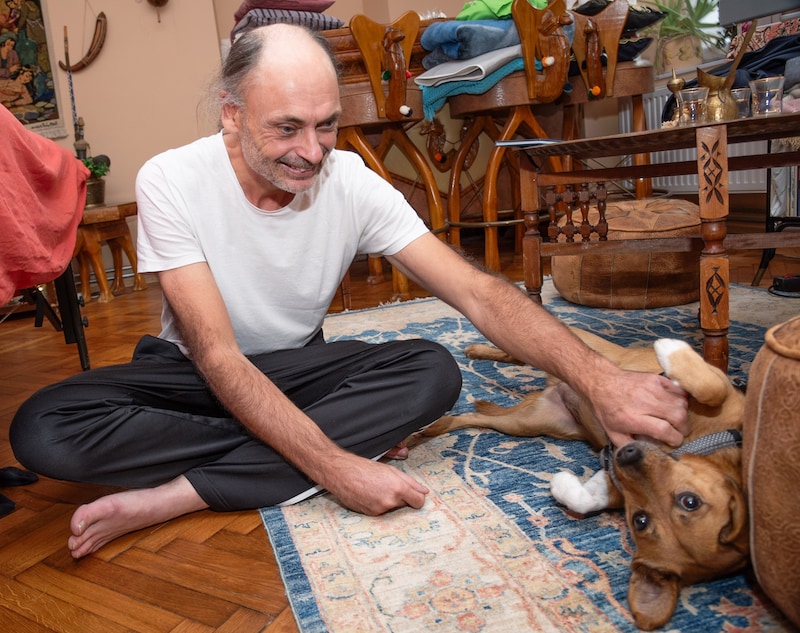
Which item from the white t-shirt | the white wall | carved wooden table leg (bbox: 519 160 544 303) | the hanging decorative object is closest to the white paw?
the white t-shirt

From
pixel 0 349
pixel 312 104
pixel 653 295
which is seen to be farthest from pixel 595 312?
pixel 0 349

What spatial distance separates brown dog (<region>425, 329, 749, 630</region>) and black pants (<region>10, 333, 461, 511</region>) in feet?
1.13

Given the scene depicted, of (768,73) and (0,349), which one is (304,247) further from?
(0,349)

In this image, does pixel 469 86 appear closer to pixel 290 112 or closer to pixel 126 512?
pixel 290 112

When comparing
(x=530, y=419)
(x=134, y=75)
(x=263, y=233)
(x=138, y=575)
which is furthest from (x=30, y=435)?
(x=134, y=75)

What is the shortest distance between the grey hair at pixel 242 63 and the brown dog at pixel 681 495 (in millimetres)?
871

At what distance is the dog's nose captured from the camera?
92 cm

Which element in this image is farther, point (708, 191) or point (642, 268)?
point (642, 268)

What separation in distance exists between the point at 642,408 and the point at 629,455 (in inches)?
3.7

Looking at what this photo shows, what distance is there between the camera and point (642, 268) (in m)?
2.46

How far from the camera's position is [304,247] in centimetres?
138

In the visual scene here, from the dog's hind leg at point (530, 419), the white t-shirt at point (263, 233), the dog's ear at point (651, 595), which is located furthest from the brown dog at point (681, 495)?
the white t-shirt at point (263, 233)

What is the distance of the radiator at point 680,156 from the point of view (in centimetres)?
371

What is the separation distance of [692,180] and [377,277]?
213 cm
